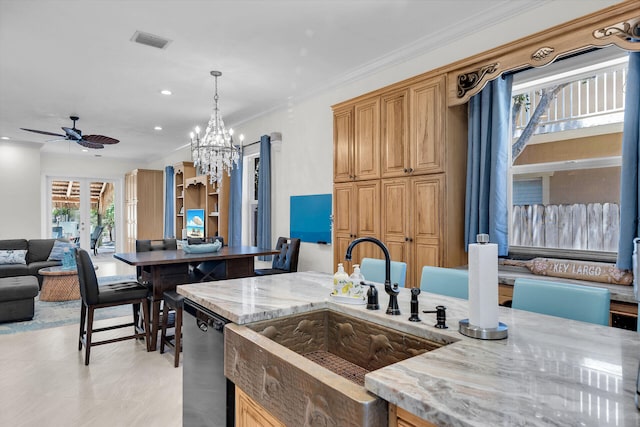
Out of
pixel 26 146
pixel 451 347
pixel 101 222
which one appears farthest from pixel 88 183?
pixel 451 347

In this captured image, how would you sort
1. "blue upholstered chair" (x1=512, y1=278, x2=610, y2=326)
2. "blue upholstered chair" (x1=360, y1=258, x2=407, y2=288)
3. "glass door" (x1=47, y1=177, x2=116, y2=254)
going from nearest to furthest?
"blue upholstered chair" (x1=512, y1=278, x2=610, y2=326), "blue upholstered chair" (x1=360, y1=258, x2=407, y2=288), "glass door" (x1=47, y1=177, x2=116, y2=254)

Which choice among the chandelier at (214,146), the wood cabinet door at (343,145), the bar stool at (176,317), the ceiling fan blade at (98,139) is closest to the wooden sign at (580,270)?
the wood cabinet door at (343,145)

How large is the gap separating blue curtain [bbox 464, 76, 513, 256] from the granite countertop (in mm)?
1472

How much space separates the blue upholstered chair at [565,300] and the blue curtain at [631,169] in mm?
895

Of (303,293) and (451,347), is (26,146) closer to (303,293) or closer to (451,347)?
(303,293)

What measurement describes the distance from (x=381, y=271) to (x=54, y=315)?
4353mm

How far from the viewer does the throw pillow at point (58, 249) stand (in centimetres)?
638

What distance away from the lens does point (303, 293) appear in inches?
74.1

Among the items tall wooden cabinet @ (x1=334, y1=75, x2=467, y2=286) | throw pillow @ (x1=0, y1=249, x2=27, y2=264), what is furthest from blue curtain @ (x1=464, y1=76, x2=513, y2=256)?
throw pillow @ (x1=0, y1=249, x2=27, y2=264)

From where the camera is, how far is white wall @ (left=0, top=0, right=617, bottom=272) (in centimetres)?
278

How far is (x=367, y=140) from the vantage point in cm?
359

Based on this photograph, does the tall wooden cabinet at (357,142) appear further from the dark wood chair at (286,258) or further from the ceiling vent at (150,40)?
the ceiling vent at (150,40)

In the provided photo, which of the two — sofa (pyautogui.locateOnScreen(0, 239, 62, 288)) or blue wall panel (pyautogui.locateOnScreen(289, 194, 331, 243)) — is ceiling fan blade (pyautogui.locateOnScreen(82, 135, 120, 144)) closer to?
sofa (pyautogui.locateOnScreen(0, 239, 62, 288))

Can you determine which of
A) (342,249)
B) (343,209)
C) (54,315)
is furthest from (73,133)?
(342,249)
